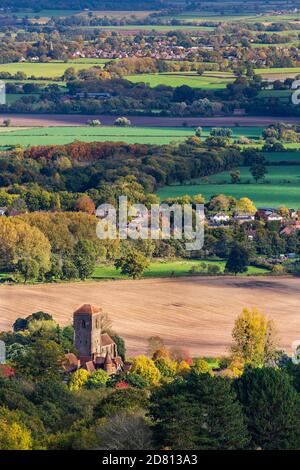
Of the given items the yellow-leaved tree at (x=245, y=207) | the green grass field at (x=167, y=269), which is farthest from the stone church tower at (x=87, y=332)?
the yellow-leaved tree at (x=245, y=207)

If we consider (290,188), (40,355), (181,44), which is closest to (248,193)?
(290,188)

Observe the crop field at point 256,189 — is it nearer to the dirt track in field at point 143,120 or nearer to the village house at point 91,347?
the dirt track in field at point 143,120

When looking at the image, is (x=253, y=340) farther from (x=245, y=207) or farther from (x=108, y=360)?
(x=245, y=207)

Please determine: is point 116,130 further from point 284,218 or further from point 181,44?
point 181,44

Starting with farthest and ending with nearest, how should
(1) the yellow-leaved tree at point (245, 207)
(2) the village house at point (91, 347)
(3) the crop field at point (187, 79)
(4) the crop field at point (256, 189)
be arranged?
(3) the crop field at point (187, 79), (4) the crop field at point (256, 189), (1) the yellow-leaved tree at point (245, 207), (2) the village house at point (91, 347)

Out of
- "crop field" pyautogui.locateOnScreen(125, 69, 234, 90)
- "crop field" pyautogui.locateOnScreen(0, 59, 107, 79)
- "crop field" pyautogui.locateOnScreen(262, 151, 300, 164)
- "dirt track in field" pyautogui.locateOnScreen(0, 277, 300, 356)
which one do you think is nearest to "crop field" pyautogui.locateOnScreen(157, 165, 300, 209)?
"crop field" pyautogui.locateOnScreen(262, 151, 300, 164)

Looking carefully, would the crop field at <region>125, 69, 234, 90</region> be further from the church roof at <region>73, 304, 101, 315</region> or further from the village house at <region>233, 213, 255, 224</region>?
the church roof at <region>73, 304, 101, 315</region>

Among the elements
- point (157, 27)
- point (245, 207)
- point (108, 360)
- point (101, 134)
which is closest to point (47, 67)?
point (101, 134)
